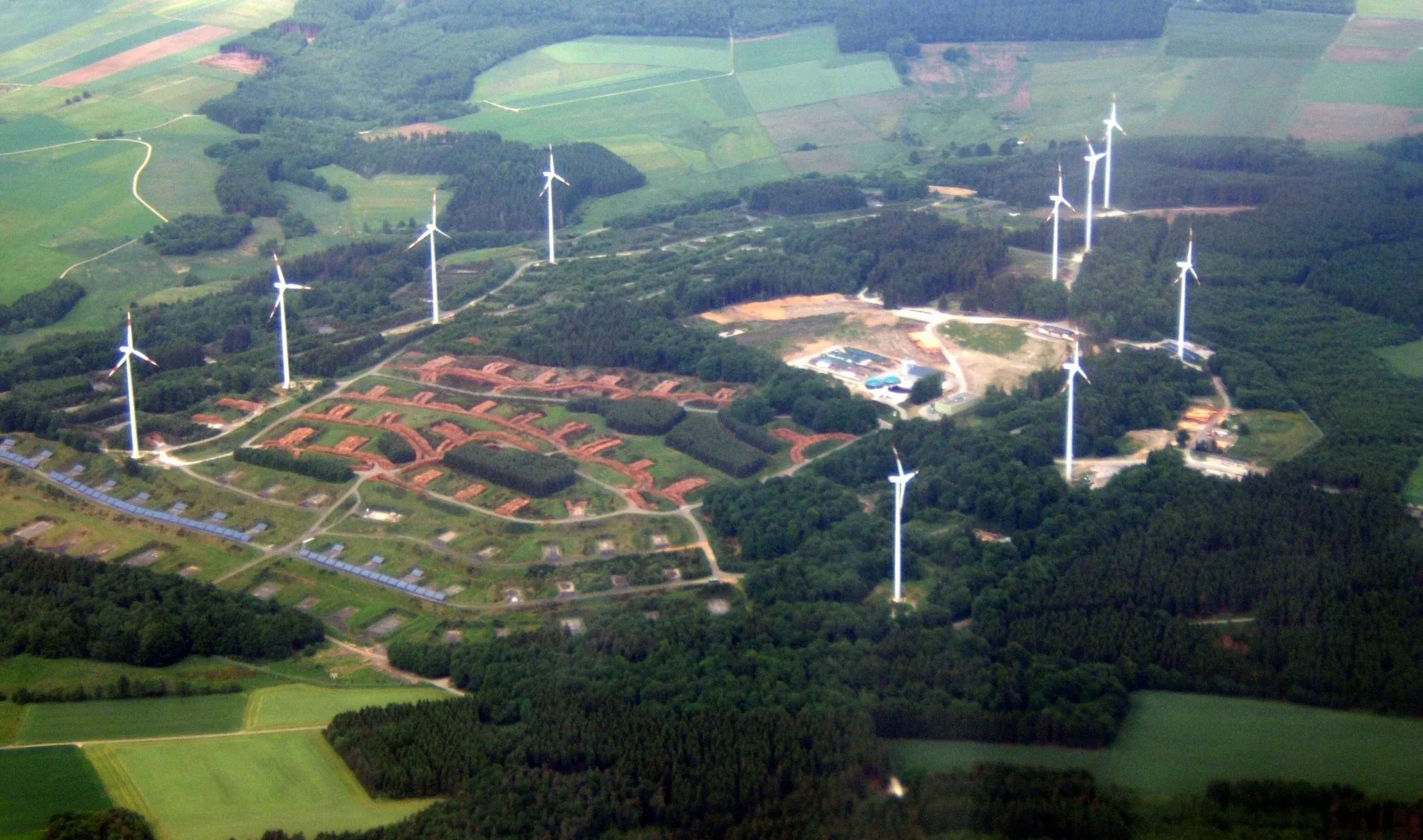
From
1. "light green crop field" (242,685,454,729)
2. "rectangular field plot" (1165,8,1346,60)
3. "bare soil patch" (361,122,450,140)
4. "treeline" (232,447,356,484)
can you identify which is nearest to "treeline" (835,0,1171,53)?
"rectangular field plot" (1165,8,1346,60)

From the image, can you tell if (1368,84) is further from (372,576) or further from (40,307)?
(372,576)

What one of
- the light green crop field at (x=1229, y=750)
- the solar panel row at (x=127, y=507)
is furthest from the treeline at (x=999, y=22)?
the light green crop field at (x=1229, y=750)

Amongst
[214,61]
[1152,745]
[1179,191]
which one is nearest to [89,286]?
[214,61]

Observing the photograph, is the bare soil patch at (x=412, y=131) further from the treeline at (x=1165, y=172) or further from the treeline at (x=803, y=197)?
the treeline at (x=1165, y=172)

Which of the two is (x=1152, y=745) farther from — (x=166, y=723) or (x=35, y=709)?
(x=35, y=709)

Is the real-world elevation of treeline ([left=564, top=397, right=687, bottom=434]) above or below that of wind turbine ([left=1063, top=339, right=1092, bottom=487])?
below

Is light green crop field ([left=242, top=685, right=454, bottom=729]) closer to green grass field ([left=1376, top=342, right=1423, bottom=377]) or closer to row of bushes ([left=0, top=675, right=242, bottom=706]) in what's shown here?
row of bushes ([left=0, top=675, right=242, bottom=706])
